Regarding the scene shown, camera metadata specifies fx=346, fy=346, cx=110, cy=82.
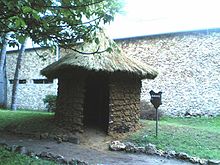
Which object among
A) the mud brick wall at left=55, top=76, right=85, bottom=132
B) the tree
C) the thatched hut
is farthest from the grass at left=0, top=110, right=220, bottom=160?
the tree

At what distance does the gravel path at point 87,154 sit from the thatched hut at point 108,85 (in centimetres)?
144

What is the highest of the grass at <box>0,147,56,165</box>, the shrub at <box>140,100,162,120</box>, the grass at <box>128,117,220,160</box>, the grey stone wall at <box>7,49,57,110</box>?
the grey stone wall at <box>7,49,57,110</box>

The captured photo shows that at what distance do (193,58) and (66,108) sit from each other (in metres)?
7.91

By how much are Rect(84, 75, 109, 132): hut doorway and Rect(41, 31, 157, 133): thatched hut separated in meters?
1.02

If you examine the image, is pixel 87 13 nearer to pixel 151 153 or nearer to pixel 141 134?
pixel 151 153

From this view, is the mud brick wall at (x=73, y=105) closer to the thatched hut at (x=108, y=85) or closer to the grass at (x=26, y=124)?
the thatched hut at (x=108, y=85)

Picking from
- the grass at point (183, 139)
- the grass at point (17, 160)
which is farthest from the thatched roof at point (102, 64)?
the grass at point (17, 160)

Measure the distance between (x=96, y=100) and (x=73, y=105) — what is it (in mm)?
2415

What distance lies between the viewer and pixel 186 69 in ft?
55.0

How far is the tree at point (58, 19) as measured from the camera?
492 cm

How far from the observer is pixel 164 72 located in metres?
17.4

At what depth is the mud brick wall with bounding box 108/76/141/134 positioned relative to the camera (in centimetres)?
1099

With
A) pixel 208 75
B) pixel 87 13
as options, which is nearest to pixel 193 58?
pixel 208 75

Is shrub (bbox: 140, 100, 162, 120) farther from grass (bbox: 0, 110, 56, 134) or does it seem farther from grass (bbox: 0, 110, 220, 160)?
Result: grass (bbox: 0, 110, 56, 134)
